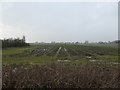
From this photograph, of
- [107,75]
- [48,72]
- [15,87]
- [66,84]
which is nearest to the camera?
[15,87]

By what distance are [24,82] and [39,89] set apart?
417 millimetres

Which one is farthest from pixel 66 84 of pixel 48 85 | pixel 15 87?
pixel 15 87

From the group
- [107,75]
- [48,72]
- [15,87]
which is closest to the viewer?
[15,87]

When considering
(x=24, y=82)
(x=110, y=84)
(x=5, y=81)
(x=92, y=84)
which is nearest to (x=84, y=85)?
(x=92, y=84)

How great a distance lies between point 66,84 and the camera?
539cm

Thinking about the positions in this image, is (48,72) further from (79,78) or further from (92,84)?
(92,84)

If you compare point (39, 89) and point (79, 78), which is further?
point (79, 78)

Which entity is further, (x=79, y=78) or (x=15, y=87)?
(x=79, y=78)

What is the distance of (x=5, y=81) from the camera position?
17.3 ft

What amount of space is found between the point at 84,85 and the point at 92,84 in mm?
263

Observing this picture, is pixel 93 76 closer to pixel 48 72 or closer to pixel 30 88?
pixel 48 72

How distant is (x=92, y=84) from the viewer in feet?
18.4

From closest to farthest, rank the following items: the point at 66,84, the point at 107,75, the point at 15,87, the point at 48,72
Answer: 1. the point at 15,87
2. the point at 66,84
3. the point at 48,72
4. the point at 107,75

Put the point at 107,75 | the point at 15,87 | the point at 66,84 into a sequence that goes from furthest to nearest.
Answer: the point at 107,75, the point at 66,84, the point at 15,87
